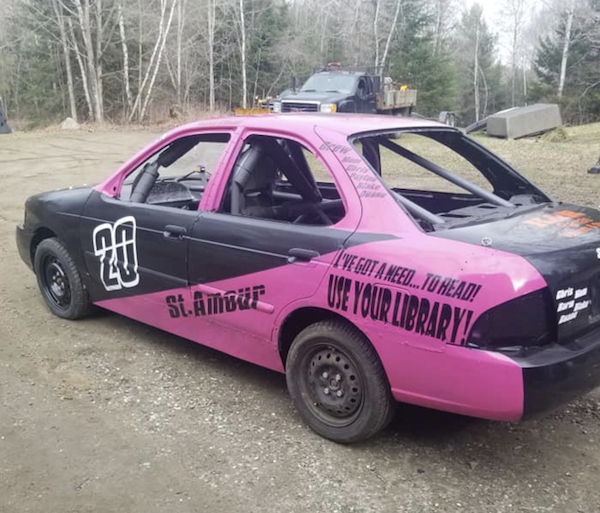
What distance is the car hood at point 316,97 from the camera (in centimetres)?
1778

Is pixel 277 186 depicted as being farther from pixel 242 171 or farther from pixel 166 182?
pixel 166 182

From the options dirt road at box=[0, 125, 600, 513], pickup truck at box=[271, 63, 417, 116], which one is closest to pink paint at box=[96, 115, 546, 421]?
dirt road at box=[0, 125, 600, 513]

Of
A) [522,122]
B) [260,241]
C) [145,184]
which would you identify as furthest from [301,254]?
[522,122]

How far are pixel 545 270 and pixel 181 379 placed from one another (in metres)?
2.36

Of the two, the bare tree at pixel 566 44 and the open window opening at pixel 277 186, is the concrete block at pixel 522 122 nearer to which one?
the open window opening at pixel 277 186

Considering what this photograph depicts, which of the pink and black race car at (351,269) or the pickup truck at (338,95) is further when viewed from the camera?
the pickup truck at (338,95)

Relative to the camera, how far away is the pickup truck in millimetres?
17750

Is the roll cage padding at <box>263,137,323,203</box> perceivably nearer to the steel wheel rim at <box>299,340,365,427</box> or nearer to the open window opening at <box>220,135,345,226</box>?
the open window opening at <box>220,135,345,226</box>

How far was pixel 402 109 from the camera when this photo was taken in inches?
984

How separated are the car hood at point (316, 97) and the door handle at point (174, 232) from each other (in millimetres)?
14141

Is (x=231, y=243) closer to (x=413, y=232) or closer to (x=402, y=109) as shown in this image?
(x=413, y=232)

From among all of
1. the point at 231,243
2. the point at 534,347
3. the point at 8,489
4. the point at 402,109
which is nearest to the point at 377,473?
the point at 534,347

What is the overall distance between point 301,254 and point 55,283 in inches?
109

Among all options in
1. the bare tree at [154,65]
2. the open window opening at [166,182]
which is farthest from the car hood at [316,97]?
the bare tree at [154,65]
